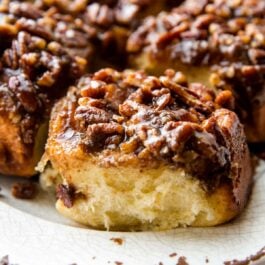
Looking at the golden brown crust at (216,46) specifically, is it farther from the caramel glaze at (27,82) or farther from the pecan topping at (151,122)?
the caramel glaze at (27,82)

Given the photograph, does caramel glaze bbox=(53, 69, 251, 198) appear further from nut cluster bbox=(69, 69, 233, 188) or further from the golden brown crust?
the golden brown crust

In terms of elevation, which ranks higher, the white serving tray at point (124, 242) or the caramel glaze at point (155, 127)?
the caramel glaze at point (155, 127)

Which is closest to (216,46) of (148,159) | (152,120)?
(152,120)

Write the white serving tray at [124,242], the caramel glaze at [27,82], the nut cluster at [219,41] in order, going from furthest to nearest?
the nut cluster at [219,41]
the caramel glaze at [27,82]
the white serving tray at [124,242]

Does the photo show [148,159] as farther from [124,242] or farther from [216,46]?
[216,46]

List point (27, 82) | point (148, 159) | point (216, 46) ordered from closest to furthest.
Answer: point (148, 159) → point (27, 82) → point (216, 46)

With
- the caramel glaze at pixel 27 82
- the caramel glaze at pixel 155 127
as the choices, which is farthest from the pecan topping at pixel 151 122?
the caramel glaze at pixel 27 82

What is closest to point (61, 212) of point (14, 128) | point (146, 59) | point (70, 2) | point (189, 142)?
point (14, 128)

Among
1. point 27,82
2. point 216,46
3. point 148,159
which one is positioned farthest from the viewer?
point 216,46
